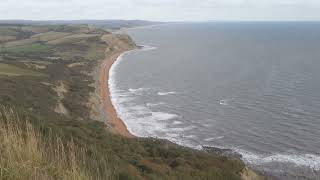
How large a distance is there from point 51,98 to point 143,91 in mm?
25577

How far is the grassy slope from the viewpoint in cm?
1628

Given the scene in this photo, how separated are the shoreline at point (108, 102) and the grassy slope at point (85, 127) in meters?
2.37

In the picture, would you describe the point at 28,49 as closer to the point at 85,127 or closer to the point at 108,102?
the point at 108,102

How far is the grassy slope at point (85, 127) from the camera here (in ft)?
53.4

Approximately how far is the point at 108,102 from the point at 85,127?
32922 millimetres

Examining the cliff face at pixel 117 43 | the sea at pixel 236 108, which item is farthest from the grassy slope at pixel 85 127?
the sea at pixel 236 108

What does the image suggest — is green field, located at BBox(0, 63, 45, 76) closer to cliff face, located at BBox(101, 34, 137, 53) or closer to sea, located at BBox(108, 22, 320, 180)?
sea, located at BBox(108, 22, 320, 180)

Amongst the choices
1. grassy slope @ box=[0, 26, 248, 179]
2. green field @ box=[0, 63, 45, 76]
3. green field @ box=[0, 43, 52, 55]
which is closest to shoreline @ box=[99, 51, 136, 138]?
grassy slope @ box=[0, 26, 248, 179]

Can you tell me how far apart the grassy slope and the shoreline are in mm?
2371

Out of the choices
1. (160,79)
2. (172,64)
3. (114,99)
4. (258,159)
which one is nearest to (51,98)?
(114,99)

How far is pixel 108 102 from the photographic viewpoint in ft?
206

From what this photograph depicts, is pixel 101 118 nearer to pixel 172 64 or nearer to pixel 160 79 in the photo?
pixel 160 79

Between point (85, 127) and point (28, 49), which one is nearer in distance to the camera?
point (85, 127)

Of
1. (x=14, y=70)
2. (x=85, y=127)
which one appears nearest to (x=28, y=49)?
(x=14, y=70)
